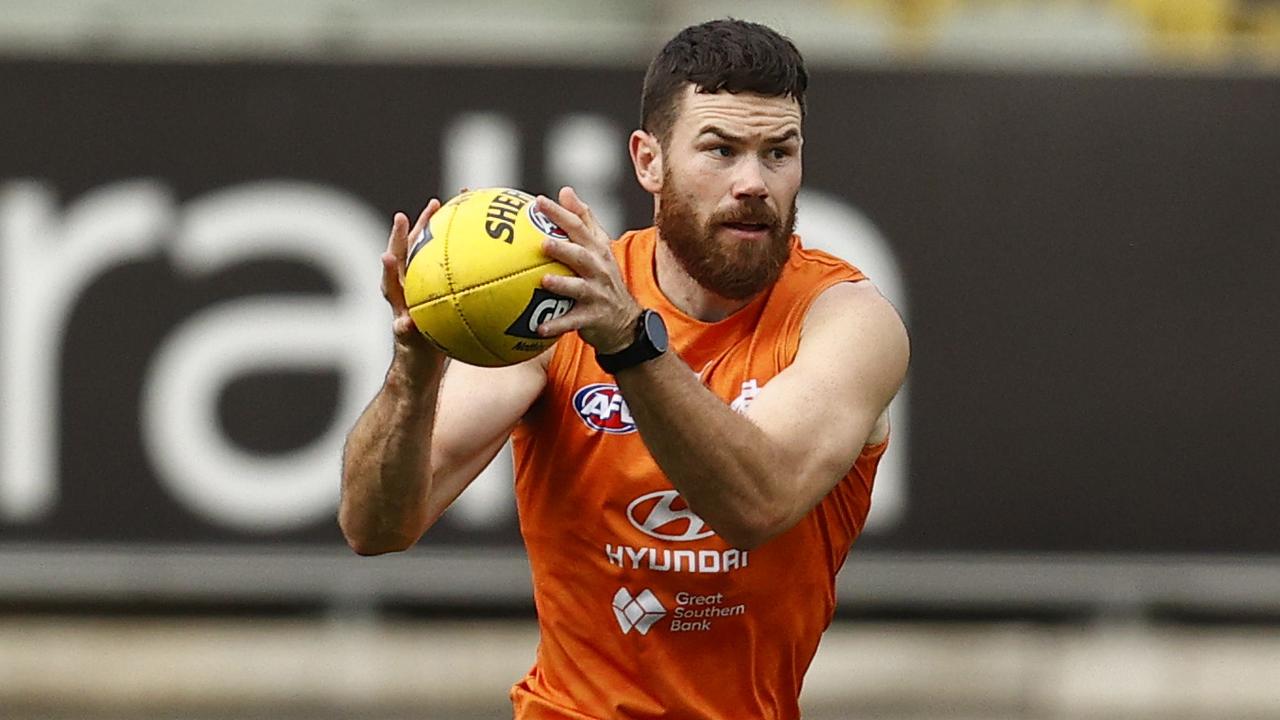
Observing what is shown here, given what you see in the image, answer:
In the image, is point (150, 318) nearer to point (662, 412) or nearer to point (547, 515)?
point (547, 515)

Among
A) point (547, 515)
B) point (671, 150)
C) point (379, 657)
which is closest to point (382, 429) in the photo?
point (547, 515)

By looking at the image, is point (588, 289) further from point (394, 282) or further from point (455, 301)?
point (394, 282)

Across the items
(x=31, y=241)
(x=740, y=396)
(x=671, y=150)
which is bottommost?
(x=740, y=396)

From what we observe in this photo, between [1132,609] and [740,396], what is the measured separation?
5.90 metres

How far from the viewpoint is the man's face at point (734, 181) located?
16.4ft

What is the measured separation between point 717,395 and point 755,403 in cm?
9

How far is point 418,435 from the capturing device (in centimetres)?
498

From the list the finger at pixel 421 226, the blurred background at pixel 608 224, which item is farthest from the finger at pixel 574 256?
the blurred background at pixel 608 224

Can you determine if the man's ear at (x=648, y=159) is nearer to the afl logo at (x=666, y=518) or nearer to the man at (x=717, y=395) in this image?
the man at (x=717, y=395)

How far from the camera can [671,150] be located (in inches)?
→ 203

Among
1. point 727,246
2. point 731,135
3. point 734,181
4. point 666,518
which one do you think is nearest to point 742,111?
point 731,135

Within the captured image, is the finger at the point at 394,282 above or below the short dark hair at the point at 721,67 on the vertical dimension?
below

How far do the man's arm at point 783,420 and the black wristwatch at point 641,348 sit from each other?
18mm

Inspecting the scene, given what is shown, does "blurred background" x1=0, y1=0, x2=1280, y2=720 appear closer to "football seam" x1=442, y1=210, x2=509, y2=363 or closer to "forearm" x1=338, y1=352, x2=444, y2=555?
"forearm" x1=338, y1=352, x2=444, y2=555
